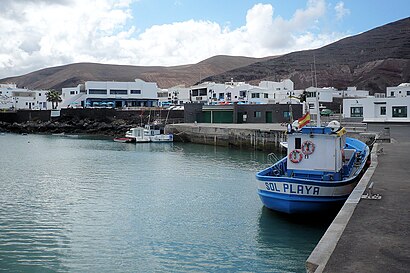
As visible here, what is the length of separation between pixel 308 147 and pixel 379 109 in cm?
4010

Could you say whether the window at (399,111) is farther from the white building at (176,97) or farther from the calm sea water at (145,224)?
the white building at (176,97)

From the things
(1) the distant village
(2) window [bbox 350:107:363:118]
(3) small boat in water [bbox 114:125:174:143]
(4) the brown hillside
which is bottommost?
(3) small boat in water [bbox 114:125:174:143]

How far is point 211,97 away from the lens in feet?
305

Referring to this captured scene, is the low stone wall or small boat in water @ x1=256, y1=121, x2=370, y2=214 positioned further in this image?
the low stone wall

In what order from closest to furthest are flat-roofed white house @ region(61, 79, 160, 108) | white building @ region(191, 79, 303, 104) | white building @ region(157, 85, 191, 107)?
1. white building @ region(191, 79, 303, 104)
2. flat-roofed white house @ region(61, 79, 160, 108)
3. white building @ region(157, 85, 191, 107)

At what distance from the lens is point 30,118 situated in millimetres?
86812

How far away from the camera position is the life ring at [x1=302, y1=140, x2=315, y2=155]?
17016mm

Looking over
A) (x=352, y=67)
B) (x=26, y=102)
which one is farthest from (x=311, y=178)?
(x=352, y=67)

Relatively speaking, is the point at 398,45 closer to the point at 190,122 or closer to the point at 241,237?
the point at 190,122

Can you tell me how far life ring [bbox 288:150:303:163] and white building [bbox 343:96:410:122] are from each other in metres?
38.6

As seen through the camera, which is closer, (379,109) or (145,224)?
(145,224)

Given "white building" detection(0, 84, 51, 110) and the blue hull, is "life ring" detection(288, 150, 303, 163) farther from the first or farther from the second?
"white building" detection(0, 84, 51, 110)

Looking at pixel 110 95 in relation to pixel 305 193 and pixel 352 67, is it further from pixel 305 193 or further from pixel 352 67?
pixel 352 67

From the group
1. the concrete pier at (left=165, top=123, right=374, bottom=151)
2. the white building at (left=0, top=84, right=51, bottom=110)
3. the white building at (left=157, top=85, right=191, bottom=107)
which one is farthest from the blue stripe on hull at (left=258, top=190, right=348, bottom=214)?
the white building at (left=0, top=84, right=51, bottom=110)
